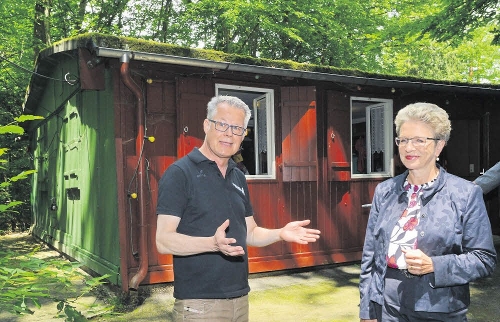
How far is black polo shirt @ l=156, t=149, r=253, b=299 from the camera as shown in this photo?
209 centimetres

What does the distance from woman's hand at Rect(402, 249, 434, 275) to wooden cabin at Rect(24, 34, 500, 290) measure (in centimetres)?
481

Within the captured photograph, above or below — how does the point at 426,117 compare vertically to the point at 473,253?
above

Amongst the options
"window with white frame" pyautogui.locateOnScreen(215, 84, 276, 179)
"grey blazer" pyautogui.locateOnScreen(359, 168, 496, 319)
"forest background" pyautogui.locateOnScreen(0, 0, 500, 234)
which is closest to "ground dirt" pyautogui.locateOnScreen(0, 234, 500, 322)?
"window with white frame" pyautogui.locateOnScreen(215, 84, 276, 179)

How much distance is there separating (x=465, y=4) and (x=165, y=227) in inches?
357

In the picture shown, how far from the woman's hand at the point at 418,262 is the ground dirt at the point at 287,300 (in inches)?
138

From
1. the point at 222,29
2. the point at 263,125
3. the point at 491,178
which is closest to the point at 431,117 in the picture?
the point at 491,178

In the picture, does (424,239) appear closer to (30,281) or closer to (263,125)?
(30,281)

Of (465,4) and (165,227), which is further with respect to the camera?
(465,4)

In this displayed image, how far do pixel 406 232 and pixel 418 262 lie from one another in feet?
0.97

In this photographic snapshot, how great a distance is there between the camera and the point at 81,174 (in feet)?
26.9

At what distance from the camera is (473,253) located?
2133 mm

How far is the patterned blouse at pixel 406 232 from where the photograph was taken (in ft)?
7.38

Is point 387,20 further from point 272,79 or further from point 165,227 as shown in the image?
point 165,227

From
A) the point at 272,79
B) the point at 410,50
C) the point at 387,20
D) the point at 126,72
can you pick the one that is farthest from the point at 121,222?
the point at 410,50
